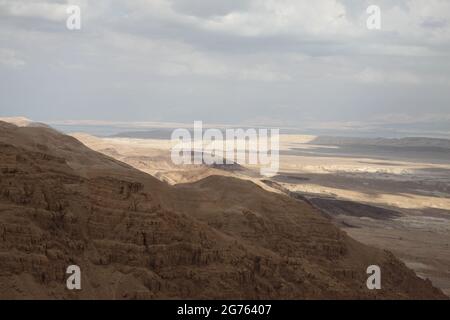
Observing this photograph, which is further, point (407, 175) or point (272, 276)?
point (407, 175)

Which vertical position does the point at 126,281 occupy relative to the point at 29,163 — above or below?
below

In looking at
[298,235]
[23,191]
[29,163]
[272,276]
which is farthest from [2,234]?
[298,235]

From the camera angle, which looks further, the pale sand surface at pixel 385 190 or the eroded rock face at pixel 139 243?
the pale sand surface at pixel 385 190

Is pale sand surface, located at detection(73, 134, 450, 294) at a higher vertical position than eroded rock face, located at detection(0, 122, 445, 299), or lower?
lower

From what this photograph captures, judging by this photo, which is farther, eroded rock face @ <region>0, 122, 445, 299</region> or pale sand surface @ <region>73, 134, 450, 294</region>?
pale sand surface @ <region>73, 134, 450, 294</region>

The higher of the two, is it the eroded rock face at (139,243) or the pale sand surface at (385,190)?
the eroded rock face at (139,243)

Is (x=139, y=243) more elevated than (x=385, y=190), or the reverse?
(x=139, y=243)

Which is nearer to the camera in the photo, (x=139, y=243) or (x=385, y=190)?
(x=139, y=243)
